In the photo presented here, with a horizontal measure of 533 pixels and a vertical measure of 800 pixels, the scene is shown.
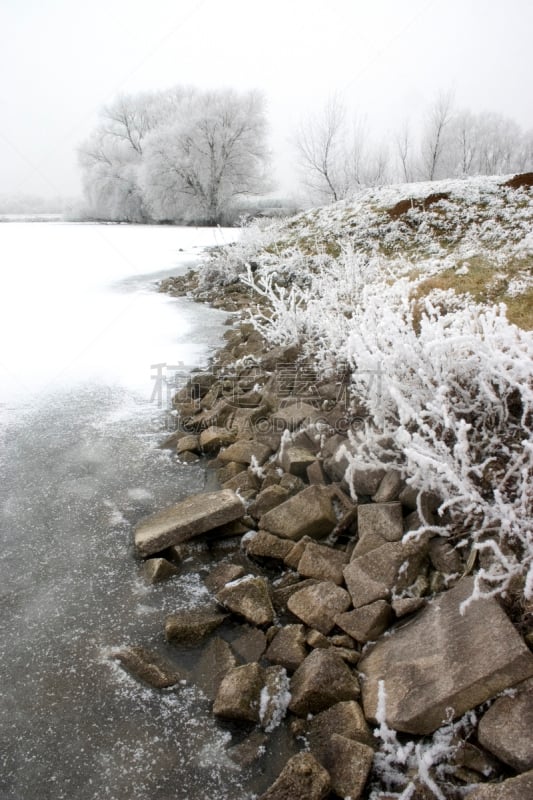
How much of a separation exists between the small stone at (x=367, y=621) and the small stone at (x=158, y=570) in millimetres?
1004

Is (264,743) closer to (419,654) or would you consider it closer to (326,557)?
(419,654)

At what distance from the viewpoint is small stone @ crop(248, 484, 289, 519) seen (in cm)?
320

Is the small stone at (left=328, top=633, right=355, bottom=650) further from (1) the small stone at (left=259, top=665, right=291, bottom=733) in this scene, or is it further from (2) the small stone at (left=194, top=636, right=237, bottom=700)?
(2) the small stone at (left=194, top=636, right=237, bottom=700)

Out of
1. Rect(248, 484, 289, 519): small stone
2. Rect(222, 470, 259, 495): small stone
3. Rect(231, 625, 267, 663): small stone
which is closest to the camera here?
Rect(231, 625, 267, 663): small stone

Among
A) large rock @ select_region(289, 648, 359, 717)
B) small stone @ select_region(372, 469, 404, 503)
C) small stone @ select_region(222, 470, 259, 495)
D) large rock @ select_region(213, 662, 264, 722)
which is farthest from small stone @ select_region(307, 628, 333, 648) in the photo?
small stone @ select_region(222, 470, 259, 495)

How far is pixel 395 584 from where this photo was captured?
7.75 ft

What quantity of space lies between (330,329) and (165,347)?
3.22m

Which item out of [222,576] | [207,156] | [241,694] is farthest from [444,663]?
[207,156]

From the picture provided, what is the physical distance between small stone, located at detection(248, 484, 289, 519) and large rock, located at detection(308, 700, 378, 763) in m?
1.33

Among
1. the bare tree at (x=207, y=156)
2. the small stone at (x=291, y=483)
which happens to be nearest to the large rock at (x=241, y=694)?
the small stone at (x=291, y=483)

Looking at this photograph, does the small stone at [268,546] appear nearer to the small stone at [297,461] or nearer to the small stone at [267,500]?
the small stone at [267,500]

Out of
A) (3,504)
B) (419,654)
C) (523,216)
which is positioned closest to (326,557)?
(419,654)

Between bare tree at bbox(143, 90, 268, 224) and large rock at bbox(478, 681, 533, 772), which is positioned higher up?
bare tree at bbox(143, 90, 268, 224)

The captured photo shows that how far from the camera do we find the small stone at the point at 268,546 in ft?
9.31
